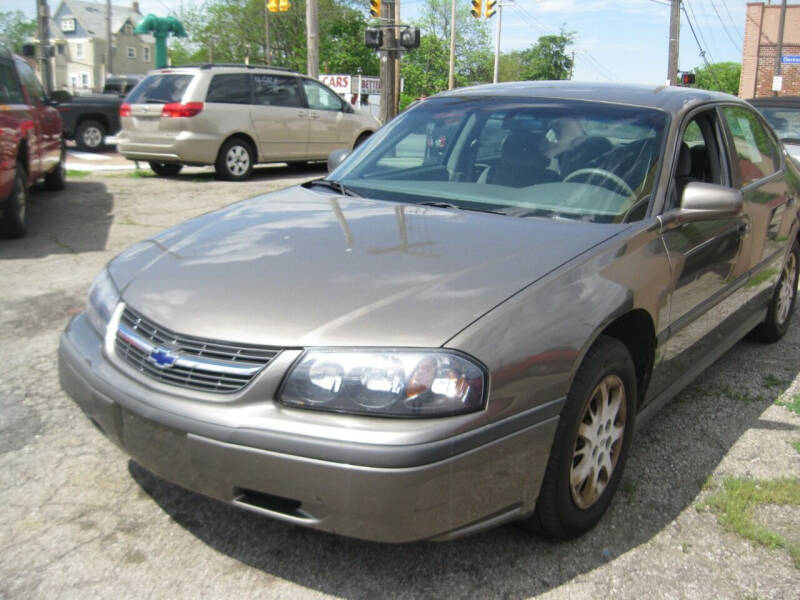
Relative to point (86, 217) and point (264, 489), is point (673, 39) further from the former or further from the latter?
point (264, 489)

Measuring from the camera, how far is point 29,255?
276 inches

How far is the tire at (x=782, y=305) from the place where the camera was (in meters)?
4.94

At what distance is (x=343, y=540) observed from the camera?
272 centimetres

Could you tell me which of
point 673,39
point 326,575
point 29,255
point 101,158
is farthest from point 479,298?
point 673,39

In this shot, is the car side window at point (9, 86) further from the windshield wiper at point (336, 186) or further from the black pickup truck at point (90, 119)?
the black pickup truck at point (90, 119)

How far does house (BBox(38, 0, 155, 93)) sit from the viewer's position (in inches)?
3410

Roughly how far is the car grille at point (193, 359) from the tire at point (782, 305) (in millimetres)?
3654

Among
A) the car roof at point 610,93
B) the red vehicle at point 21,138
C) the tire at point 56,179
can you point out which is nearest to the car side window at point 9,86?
the red vehicle at point 21,138

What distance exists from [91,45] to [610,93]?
9235 centimetres

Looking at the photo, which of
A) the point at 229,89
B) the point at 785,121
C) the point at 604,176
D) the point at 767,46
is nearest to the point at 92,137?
the point at 229,89

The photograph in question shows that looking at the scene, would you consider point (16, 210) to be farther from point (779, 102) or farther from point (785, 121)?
point (779, 102)

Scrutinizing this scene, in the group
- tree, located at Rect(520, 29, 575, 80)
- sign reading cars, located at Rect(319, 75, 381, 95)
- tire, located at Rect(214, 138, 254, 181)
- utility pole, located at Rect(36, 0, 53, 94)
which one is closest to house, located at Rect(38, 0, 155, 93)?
tree, located at Rect(520, 29, 575, 80)

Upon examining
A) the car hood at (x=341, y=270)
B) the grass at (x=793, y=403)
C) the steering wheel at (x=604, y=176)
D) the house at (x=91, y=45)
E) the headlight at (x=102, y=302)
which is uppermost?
the house at (x=91, y=45)

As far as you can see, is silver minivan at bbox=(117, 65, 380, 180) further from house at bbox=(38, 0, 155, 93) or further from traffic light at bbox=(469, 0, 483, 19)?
house at bbox=(38, 0, 155, 93)
